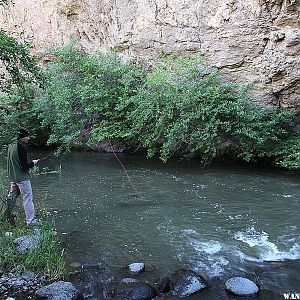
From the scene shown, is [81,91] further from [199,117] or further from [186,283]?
[186,283]

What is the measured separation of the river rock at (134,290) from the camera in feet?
15.4

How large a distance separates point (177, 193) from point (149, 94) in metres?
4.33

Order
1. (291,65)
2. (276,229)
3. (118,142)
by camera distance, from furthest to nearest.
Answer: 1. (118,142)
2. (291,65)
3. (276,229)

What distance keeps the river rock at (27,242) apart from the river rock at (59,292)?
818mm

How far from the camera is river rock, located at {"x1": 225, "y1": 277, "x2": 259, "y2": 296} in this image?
477 cm

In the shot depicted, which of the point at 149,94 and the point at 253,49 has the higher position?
the point at 253,49

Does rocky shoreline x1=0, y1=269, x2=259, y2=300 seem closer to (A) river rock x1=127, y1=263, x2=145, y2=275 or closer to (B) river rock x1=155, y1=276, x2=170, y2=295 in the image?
(B) river rock x1=155, y1=276, x2=170, y2=295

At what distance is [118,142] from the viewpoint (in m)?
16.0

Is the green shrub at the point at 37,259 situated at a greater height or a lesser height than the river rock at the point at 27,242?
lesser

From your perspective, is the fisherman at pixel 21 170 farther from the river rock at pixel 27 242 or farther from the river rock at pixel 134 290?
the river rock at pixel 134 290

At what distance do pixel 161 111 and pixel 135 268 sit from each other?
7.89 meters

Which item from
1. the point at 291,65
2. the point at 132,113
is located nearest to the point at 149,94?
the point at 132,113

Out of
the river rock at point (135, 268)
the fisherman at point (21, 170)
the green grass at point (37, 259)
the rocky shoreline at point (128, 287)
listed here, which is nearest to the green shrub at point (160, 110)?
the fisherman at point (21, 170)

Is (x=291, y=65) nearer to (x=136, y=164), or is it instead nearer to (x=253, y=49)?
(x=253, y=49)
